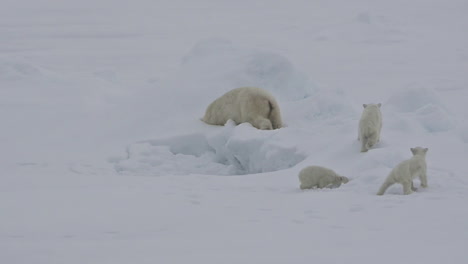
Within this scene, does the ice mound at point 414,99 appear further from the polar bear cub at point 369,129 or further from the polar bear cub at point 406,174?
the polar bear cub at point 406,174

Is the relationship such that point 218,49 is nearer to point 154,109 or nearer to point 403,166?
point 154,109

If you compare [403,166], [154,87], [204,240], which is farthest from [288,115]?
[204,240]

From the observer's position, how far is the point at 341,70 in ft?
55.4

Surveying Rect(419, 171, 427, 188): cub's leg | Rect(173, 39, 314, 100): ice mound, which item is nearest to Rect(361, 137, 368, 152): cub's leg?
Rect(419, 171, 427, 188): cub's leg

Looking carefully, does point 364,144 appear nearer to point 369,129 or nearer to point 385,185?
point 369,129

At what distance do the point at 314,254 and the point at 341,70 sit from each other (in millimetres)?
13093

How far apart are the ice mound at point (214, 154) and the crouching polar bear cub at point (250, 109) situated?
0.16 metres

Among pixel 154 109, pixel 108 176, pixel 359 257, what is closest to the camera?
pixel 359 257

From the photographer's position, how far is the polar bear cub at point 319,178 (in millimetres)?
6000

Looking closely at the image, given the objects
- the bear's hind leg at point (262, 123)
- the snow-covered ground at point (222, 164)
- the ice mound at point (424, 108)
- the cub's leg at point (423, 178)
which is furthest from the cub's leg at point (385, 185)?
the bear's hind leg at point (262, 123)

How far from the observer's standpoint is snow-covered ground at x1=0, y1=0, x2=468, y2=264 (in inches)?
172

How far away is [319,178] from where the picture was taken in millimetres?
6027

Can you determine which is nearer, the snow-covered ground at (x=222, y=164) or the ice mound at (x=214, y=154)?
the snow-covered ground at (x=222, y=164)

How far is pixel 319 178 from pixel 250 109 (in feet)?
8.16
